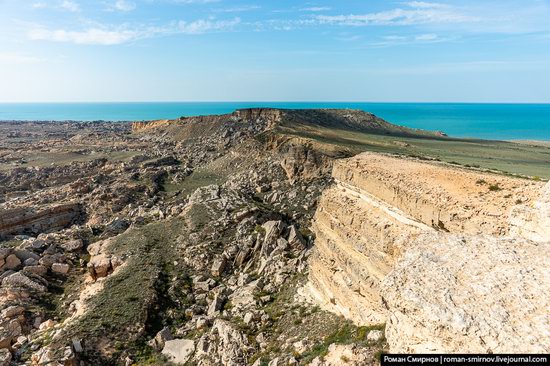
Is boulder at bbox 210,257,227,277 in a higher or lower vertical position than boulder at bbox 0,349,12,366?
higher

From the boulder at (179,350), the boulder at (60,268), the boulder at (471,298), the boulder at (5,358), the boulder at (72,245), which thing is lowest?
the boulder at (179,350)

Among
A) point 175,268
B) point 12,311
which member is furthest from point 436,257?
point 12,311

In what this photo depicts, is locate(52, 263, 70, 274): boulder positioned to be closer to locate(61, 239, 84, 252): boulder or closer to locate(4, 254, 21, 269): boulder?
locate(4, 254, 21, 269): boulder

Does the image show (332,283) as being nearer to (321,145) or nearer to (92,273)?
(92,273)

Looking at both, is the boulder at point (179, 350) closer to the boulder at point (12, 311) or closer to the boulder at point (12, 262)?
the boulder at point (12, 311)

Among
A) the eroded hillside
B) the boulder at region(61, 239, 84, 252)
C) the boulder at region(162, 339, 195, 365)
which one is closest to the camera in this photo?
the eroded hillside

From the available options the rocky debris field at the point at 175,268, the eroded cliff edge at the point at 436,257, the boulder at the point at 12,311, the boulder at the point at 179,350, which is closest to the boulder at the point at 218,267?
the rocky debris field at the point at 175,268

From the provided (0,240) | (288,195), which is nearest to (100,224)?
(0,240)

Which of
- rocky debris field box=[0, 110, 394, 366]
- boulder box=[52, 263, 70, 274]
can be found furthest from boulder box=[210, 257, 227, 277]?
boulder box=[52, 263, 70, 274]
